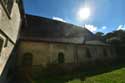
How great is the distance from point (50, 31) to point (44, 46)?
3.76 meters

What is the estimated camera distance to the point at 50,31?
17.2 meters

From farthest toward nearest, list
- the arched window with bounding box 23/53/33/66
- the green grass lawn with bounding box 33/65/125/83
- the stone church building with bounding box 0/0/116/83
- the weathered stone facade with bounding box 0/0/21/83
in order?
the arched window with bounding box 23/53/33/66 → the stone church building with bounding box 0/0/116/83 → the green grass lawn with bounding box 33/65/125/83 → the weathered stone facade with bounding box 0/0/21/83

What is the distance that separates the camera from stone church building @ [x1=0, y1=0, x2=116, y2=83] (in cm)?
1090

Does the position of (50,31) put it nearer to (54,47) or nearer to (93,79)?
(54,47)

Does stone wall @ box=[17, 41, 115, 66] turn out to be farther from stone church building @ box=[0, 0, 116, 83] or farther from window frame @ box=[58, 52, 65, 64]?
window frame @ box=[58, 52, 65, 64]

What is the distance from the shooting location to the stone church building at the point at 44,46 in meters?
10.9

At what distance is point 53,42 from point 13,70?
5137 millimetres

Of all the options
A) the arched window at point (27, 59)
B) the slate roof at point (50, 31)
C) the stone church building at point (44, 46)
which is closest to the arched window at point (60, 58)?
the stone church building at point (44, 46)

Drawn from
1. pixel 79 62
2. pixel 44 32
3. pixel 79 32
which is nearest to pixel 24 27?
pixel 44 32

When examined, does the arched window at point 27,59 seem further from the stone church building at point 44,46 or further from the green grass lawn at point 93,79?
the green grass lawn at point 93,79

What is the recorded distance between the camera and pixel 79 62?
16672 millimetres

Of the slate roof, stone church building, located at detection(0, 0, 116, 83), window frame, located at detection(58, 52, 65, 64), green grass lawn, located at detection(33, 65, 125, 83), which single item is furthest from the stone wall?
green grass lawn, located at detection(33, 65, 125, 83)

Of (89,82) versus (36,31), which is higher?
(36,31)

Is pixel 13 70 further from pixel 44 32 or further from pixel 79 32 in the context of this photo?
pixel 79 32
